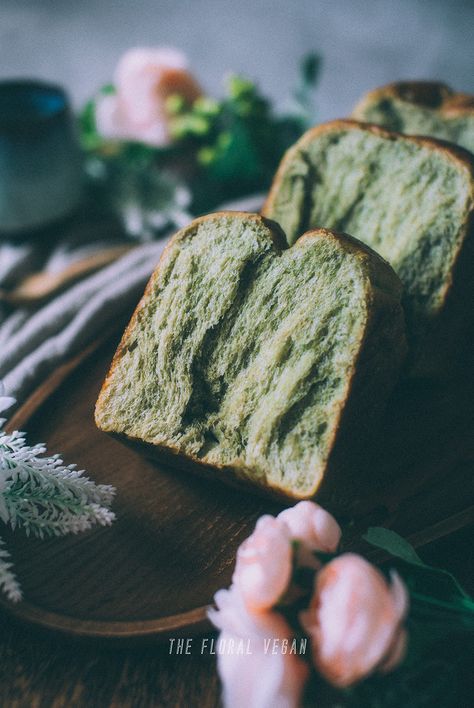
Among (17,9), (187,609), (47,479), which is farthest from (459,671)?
(17,9)

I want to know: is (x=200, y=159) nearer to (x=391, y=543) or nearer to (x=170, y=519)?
(x=170, y=519)

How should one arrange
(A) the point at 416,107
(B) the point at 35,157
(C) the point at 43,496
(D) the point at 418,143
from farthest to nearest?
(B) the point at 35,157 → (A) the point at 416,107 → (D) the point at 418,143 → (C) the point at 43,496

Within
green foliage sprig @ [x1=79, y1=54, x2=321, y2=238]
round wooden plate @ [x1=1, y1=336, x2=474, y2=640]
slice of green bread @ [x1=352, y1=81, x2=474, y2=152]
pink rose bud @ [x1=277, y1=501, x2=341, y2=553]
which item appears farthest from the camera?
green foliage sprig @ [x1=79, y1=54, x2=321, y2=238]

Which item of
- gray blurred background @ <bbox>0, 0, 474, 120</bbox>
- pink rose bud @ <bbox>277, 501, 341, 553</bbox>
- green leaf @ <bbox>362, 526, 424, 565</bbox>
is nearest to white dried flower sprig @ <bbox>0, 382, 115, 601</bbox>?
pink rose bud @ <bbox>277, 501, 341, 553</bbox>

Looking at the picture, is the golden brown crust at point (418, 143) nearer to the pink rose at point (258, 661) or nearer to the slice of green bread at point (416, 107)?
the slice of green bread at point (416, 107)

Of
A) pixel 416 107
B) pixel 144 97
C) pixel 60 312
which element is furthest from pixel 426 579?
pixel 144 97

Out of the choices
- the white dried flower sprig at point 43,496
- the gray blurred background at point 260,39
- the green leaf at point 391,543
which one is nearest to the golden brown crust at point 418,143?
the green leaf at point 391,543

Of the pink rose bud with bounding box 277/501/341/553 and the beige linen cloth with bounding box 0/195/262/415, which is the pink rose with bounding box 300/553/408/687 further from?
the beige linen cloth with bounding box 0/195/262/415

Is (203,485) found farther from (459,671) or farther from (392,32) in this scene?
(392,32)
